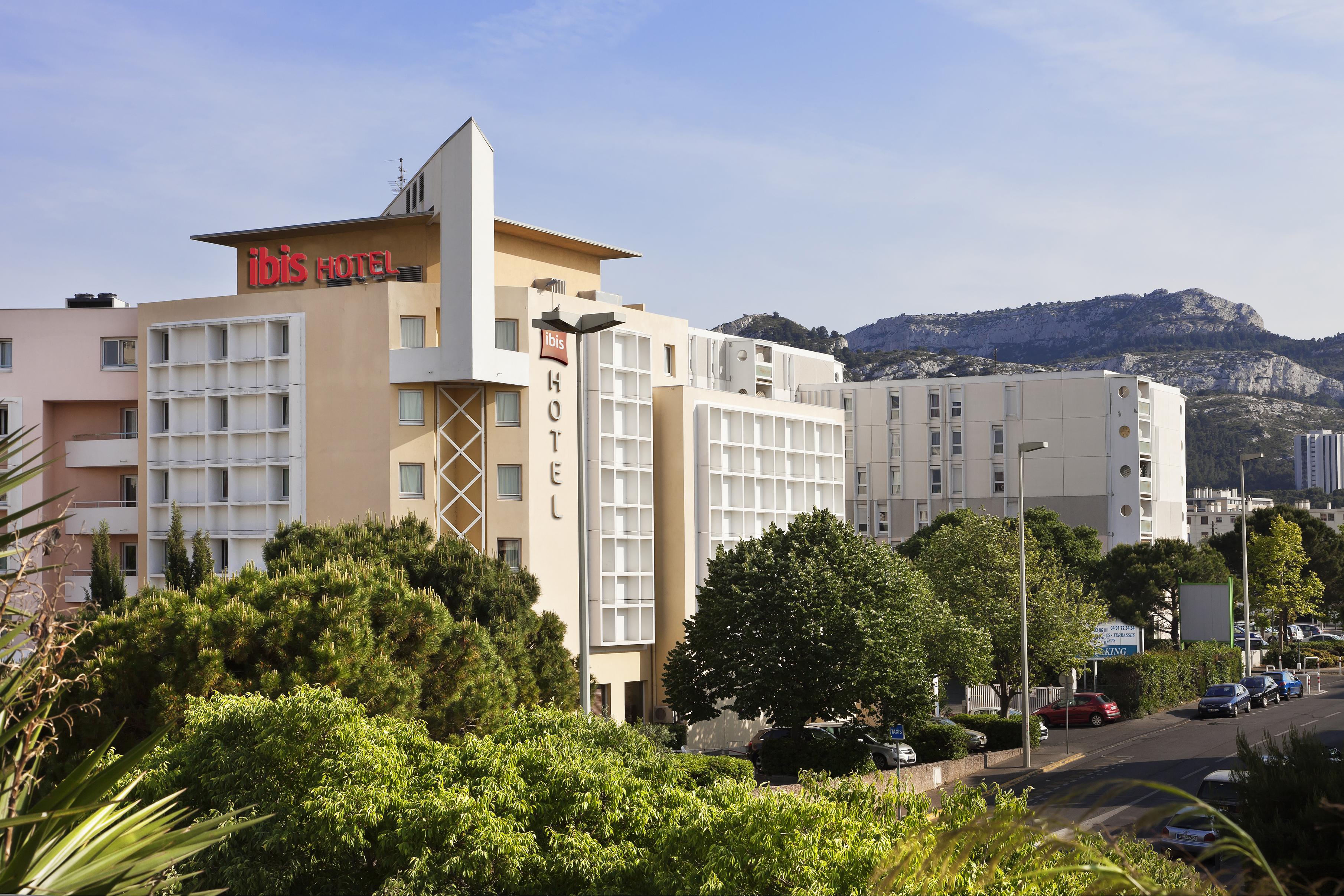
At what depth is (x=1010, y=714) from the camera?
55219mm

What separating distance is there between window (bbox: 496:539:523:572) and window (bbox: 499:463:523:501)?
1601mm

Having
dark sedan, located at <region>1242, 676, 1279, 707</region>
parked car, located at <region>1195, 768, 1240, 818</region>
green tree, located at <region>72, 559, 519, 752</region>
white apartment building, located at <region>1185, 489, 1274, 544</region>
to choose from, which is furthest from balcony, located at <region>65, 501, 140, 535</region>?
white apartment building, located at <region>1185, 489, 1274, 544</region>

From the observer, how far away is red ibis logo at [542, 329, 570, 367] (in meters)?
45.0

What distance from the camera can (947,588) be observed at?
49.3 meters

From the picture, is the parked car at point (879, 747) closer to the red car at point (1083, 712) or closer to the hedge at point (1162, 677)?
the red car at point (1083, 712)

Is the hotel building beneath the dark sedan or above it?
above

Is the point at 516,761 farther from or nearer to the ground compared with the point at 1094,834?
nearer to the ground

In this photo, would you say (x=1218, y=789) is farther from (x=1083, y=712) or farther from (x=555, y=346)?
(x=1083, y=712)

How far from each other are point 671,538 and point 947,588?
1217cm

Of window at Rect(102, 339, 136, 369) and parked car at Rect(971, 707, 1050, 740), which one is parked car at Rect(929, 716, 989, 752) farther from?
window at Rect(102, 339, 136, 369)

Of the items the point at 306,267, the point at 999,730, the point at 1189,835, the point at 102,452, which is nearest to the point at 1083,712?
the point at 999,730

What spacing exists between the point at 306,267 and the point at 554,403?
11.6 meters

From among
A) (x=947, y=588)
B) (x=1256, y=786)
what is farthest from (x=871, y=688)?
(x=1256, y=786)

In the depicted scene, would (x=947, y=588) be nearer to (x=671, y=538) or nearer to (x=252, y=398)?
(x=671, y=538)
